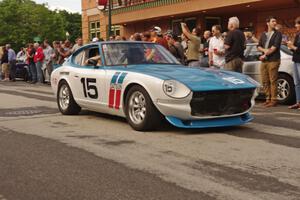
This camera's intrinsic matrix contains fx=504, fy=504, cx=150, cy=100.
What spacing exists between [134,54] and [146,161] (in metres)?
3.27

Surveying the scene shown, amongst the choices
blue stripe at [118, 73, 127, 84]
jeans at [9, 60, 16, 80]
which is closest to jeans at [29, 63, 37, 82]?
jeans at [9, 60, 16, 80]

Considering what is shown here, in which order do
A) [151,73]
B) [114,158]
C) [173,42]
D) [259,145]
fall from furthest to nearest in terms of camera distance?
[173,42] < [151,73] < [259,145] < [114,158]

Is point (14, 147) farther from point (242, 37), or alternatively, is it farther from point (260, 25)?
point (260, 25)

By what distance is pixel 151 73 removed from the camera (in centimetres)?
730

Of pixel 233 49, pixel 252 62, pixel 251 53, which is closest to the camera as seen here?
pixel 233 49

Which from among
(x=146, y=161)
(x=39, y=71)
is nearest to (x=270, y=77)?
(x=146, y=161)

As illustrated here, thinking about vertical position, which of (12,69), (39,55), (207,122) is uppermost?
(39,55)

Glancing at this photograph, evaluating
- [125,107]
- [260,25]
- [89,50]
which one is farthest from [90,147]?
[260,25]

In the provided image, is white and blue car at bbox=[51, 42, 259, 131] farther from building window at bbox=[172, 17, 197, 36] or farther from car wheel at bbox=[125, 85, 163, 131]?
building window at bbox=[172, 17, 197, 36]

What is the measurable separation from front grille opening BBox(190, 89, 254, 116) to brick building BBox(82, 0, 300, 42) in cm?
1407

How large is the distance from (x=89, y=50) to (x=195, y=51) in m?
3.93

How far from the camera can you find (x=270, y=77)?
10664 mm

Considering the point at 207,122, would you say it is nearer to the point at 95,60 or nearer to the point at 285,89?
the point at 95,60

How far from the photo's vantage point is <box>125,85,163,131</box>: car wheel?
7.17 meters
